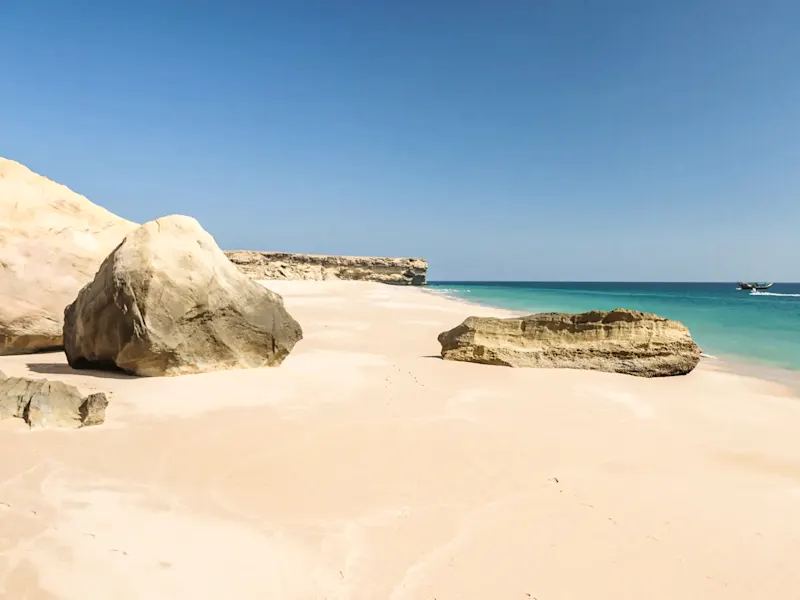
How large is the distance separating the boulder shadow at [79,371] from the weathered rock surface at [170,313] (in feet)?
0.30

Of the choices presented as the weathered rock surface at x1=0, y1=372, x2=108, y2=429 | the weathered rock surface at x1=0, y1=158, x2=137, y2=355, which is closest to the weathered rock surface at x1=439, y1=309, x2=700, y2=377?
the weathered rock surface at x1=0, y1=372, x2=108, y2=429

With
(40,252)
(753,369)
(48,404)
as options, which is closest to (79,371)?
(48,404)

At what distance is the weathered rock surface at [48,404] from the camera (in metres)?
3.80

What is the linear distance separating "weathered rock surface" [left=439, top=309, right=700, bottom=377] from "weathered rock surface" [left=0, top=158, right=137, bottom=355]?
19.2ft

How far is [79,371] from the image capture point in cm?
573

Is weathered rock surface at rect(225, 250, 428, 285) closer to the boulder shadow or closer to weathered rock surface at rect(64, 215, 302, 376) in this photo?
the boulder shadow

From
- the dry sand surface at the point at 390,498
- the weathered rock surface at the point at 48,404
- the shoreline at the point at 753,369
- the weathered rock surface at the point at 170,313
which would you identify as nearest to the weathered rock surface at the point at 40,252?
the weathered rock surface at the point at 170,313

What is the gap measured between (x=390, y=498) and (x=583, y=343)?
5.56 m

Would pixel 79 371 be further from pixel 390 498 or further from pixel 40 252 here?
pixel 390 498

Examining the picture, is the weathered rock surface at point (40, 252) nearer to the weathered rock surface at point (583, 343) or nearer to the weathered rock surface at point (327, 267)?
the weathered rock surface at point (583, 343)

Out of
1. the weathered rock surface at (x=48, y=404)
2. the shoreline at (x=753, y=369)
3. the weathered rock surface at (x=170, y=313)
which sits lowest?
the shoreline at (x=753, y=369)

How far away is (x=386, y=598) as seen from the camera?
2117 millimetres

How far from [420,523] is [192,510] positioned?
4.22 ft

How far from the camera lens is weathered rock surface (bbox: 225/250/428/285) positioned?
52.4 meters
